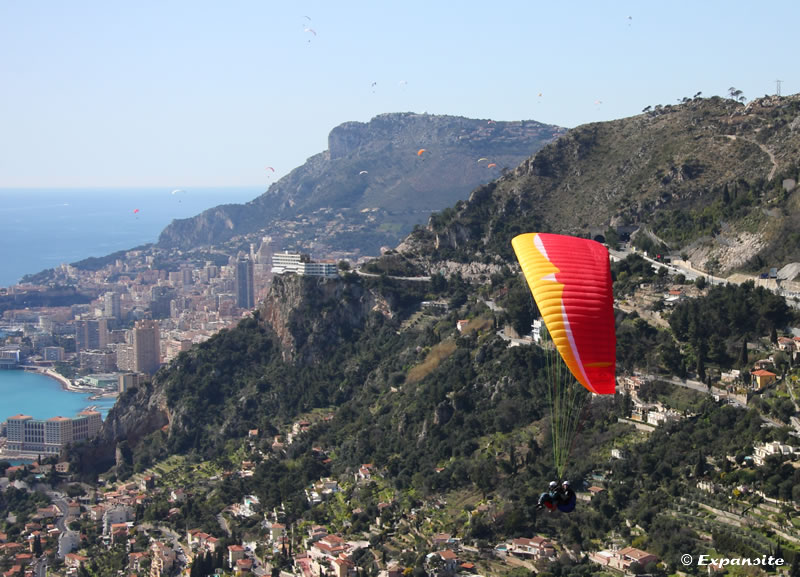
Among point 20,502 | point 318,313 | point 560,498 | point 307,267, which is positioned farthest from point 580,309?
point 307,267

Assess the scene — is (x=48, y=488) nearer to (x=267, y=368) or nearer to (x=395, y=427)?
(x=267, y=368)

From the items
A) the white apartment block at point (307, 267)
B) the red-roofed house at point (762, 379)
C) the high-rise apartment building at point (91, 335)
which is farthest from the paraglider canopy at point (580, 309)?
the high-rise apartment building at point (91, 335)

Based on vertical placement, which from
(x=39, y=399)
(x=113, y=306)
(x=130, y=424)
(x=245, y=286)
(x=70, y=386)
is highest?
(x=245, y=286)

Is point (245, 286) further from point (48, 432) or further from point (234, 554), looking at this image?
point (234, 554)

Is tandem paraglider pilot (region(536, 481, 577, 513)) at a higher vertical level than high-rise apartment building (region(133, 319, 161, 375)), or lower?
higher

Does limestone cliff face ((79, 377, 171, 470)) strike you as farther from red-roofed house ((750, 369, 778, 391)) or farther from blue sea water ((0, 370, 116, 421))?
red-roofed house ((750, 369, 778, 391))

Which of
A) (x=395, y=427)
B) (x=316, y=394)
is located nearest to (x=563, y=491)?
(x=395, y=427)

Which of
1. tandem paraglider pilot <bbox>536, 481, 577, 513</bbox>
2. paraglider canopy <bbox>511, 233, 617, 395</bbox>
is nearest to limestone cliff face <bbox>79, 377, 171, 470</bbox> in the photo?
paraglider canopy <bbox>511, 233, 617, 395</bbox>
